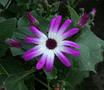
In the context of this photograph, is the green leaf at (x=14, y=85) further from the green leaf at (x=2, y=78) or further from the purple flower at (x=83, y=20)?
the purple flower at (x=83, y=20)

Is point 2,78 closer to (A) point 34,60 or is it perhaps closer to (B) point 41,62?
(A) point 34,60

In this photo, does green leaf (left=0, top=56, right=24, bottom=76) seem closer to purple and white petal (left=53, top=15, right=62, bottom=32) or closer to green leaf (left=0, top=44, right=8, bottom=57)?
green leaf (left=0, top=44, right=8, bottom=57)

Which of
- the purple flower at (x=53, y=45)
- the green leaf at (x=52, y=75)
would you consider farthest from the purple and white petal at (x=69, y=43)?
the green leaf at (x=52, y=75)

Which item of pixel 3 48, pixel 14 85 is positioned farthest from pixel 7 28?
pixel 14 85

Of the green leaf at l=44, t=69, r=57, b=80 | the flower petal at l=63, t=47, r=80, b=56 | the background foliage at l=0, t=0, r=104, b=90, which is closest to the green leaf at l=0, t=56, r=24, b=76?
the background foliage at l=0, t=0, r=104, b=90

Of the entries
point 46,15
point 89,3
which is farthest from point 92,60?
point 89,3

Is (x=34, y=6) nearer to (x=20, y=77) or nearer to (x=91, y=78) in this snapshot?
(x=20, y=77)
